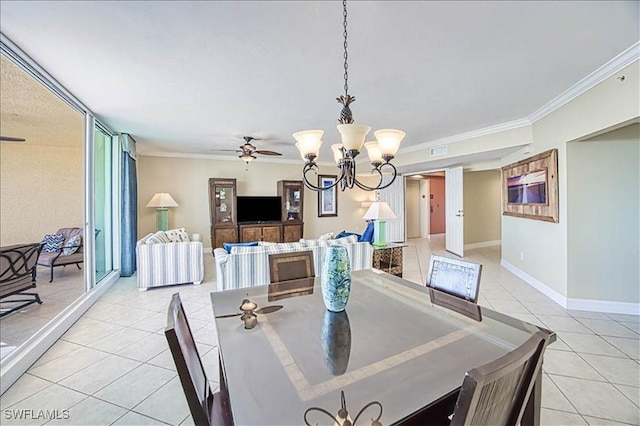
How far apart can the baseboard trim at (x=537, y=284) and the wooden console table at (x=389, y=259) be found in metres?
1.94

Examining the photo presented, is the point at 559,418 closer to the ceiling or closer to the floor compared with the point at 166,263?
closer to the floor

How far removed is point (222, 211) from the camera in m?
6.87

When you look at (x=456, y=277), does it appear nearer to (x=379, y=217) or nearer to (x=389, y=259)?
(x=379, y=217)

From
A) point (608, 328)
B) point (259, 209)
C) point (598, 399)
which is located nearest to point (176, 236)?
point (259, 209)

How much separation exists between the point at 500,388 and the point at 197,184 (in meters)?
7.31

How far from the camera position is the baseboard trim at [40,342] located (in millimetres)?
2039

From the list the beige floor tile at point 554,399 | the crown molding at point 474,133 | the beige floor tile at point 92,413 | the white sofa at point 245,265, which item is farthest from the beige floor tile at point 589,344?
the beige floor tile at point 92,413

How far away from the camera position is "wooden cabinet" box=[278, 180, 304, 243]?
7441mm

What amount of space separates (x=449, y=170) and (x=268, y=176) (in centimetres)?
465

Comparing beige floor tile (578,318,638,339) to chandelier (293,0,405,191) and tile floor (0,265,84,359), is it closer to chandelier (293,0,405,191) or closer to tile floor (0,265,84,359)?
chandelier (293,0,405,191)

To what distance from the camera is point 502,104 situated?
3520 millimetres

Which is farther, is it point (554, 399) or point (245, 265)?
point (245, 265)

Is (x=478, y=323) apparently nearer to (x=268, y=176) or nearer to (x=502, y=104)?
(x=502, y=104)

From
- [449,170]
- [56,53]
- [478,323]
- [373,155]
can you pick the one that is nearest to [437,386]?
[478,323]
